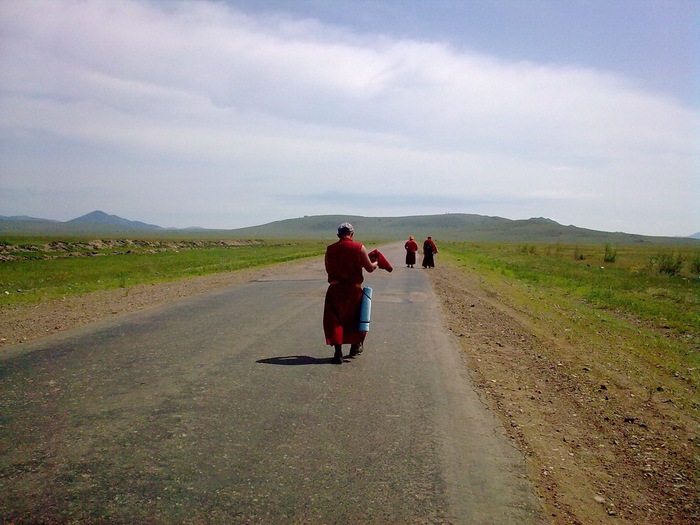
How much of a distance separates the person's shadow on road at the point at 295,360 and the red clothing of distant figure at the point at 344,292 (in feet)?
1.03

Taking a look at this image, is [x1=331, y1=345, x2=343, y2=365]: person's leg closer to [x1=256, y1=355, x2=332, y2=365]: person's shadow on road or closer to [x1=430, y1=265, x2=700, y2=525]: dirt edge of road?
[x1=256, y1=355, x2=332, y2=365]: person's shadow on road

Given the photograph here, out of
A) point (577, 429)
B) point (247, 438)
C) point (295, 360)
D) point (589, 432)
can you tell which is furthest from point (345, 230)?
point (589, 432)

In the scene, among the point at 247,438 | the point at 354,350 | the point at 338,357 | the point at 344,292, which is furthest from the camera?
the point at 354,350

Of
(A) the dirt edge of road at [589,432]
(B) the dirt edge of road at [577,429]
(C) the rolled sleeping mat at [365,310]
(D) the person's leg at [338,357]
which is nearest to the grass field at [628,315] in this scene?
(A) the dirt edge of road at [589,432]

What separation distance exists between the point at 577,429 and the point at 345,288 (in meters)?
3.68

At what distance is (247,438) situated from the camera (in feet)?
A: 15.6

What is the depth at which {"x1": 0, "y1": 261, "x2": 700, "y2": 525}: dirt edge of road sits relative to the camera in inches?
162

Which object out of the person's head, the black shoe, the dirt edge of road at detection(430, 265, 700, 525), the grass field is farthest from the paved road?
the grass field

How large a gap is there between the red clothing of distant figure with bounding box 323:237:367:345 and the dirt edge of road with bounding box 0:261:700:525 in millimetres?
1913

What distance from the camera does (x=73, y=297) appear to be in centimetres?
1761

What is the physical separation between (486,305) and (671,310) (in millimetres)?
7527

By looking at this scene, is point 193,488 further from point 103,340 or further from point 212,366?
point 103,340

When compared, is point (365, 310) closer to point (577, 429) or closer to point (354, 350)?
point (354, 350)

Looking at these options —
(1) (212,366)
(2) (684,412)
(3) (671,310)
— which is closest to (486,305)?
(3) (671,310)
